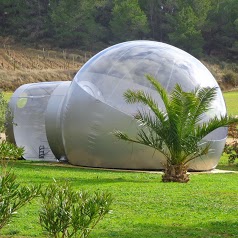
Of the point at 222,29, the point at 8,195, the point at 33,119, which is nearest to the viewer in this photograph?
the point at 8,195

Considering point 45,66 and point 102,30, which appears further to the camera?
point 102,30

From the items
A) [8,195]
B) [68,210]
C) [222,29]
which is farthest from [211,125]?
[222,29]

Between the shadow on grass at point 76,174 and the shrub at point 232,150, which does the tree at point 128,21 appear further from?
the shadow on grass at point 76,174

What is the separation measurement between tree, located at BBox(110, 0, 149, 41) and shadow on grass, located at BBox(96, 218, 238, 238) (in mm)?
60895

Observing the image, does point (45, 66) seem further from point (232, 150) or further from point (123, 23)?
point (232, 150)

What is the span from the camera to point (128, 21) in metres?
71.6

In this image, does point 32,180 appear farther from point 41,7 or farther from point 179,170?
point 41,7

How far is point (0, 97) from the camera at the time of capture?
66.4 ft

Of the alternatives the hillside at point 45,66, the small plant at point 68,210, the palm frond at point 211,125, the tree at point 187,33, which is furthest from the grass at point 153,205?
the tree at point 187,33

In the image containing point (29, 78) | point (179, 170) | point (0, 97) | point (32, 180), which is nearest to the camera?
point (32, 180)

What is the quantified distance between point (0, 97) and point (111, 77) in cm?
339

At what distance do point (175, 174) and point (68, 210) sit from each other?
10.1m

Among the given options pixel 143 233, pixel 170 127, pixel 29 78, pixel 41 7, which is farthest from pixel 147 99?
pixel 41 7

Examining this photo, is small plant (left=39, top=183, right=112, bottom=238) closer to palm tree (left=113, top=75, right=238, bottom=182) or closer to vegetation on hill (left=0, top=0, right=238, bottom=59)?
palm tree (left=113, top=75, right=238, bottom=182)
